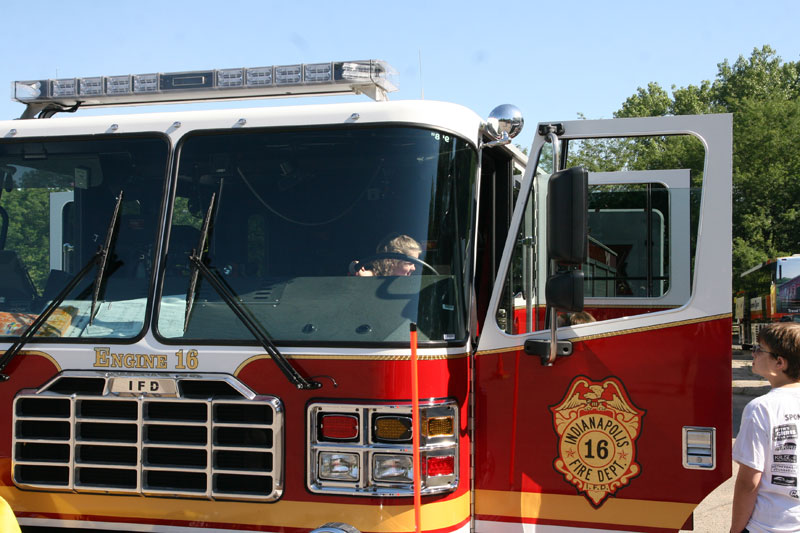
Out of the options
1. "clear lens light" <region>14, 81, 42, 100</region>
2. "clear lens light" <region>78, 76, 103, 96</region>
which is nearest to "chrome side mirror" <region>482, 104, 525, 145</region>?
"clear lens light" <region>78, 76, 103, 96</region>

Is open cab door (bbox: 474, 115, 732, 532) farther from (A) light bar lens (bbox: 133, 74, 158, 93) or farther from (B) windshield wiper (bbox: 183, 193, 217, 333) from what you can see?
(A) light bar lens (bbox: 133, 74, 158, 93)

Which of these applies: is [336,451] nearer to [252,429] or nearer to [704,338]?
[252,429]

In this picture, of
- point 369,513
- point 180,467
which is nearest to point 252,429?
point 180,467

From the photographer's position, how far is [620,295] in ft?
15.4

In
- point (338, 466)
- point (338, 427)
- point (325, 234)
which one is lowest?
point (338, 466)

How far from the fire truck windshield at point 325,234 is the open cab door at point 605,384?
0.34 metres

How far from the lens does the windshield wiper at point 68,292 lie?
3906mm

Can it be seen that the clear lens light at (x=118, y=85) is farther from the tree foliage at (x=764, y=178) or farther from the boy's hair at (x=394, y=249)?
the tree foliage at (x=764, y=178)

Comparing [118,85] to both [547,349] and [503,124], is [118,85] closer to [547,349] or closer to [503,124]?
[503,124]

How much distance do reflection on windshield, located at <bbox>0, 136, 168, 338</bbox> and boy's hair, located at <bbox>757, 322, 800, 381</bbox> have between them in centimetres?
277

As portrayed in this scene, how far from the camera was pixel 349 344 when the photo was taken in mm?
3586

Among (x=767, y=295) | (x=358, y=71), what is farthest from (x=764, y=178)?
(x=358, y=71)

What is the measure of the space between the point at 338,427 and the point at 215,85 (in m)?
2.07

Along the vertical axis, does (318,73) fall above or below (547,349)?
above
